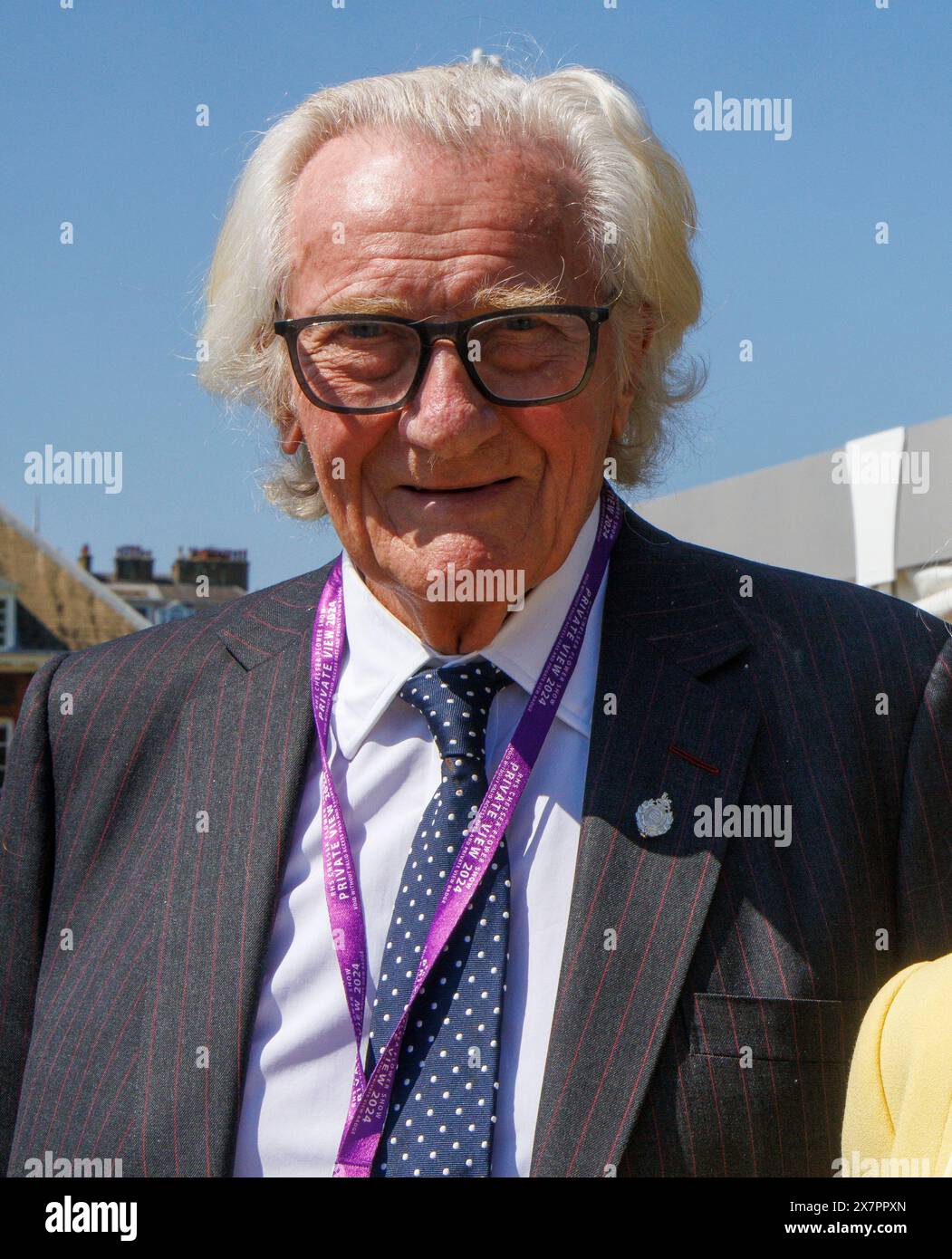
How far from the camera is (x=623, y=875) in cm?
223

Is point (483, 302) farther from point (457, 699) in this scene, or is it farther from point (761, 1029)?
point (761, 1029)

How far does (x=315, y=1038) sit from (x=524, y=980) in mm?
345

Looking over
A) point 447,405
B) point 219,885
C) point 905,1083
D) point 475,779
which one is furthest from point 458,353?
point 905,1083

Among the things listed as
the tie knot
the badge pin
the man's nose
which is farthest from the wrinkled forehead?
the badge pin

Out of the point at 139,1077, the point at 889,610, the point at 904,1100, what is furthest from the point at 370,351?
the point at 904,1100

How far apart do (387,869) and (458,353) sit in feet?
2.77

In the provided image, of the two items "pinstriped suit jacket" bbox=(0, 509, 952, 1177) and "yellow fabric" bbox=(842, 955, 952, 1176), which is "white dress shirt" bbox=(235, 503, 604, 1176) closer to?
"pinstriped suit jacket" bbox=(0, 509, 952, 1177)

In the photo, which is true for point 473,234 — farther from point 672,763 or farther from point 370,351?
point 672,763

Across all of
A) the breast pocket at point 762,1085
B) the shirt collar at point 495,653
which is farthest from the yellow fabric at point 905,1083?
the shirt collar at point 495,653

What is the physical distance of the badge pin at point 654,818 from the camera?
226cm

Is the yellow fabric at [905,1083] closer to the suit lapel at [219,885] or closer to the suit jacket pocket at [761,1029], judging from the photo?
the suit jacket pocket at [761,1029]

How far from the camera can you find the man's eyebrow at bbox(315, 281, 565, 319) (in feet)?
7.71

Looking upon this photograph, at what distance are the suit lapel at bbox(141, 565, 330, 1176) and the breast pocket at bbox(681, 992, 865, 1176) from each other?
702 mm
